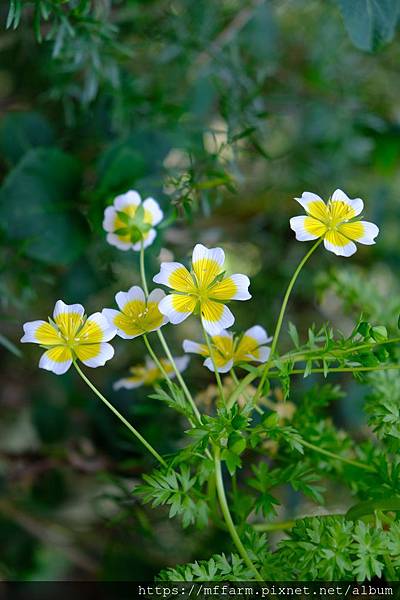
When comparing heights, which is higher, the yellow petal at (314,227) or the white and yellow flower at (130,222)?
the white and yellow flower at (130,222)

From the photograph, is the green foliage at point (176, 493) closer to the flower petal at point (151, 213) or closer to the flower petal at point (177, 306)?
the flower petal at point (177, 306)

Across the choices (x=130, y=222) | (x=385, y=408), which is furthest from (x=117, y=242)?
(x=385, y=408)

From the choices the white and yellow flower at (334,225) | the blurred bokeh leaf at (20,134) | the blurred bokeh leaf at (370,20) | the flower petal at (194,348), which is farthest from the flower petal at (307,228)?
the blurred bokeh leaf at (20,134)

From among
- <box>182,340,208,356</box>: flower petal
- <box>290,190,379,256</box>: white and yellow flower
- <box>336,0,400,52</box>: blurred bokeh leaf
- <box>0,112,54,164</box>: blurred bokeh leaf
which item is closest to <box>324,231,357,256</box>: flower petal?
<box>290,190,379,256</box>: white and yellow flower

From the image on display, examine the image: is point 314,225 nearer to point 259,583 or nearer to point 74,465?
point 259,583

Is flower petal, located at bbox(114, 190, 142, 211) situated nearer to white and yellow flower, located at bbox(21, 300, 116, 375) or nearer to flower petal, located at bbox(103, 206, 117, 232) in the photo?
flower petal, located at bbox(103, 206, 117, 232)

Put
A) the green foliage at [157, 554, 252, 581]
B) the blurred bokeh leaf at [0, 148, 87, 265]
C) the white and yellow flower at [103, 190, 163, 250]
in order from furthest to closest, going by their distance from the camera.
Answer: the blurred bokeh leaf at [0, 148, 87, 265]
the white and yellow flower at [103, 190, 163, 250]
the green foliage at [157, 554, 252, 581]

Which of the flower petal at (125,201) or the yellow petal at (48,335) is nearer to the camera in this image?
the yellow petal at (48,335)
